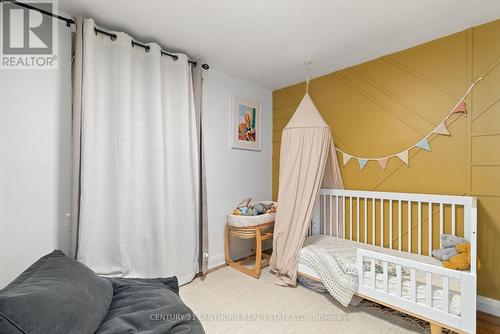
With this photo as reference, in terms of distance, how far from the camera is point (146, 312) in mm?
1185

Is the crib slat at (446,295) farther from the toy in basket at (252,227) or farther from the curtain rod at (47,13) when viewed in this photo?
Result: the curtain rod at (47,13)

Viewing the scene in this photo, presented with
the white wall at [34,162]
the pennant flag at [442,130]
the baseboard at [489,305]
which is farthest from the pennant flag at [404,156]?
the white wall at [34,162]

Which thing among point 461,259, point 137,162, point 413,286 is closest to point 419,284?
point 413,286

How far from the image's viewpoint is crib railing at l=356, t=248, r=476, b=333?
1.40 meters

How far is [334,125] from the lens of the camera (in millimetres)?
2998

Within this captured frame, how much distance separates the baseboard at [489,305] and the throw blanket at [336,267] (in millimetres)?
1045

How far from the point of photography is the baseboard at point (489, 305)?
1.94 m

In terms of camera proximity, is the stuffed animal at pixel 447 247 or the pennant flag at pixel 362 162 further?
the pennant flag at pixel 362 162

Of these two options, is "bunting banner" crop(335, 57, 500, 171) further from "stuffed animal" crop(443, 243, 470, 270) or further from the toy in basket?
the toy in basket

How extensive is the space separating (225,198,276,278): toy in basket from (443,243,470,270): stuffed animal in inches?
64.0

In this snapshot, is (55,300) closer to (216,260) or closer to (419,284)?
(216,260)

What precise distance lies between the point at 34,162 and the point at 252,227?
2019 millimetres

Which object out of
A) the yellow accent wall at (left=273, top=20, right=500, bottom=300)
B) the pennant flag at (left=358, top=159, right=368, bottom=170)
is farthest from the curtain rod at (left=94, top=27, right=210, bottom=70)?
the pennant flag at (left=358, top=159, right=368, bottom=170)

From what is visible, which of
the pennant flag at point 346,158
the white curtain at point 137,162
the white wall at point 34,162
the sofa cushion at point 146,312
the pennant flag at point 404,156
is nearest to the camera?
the sofa cushion at point 146,312
